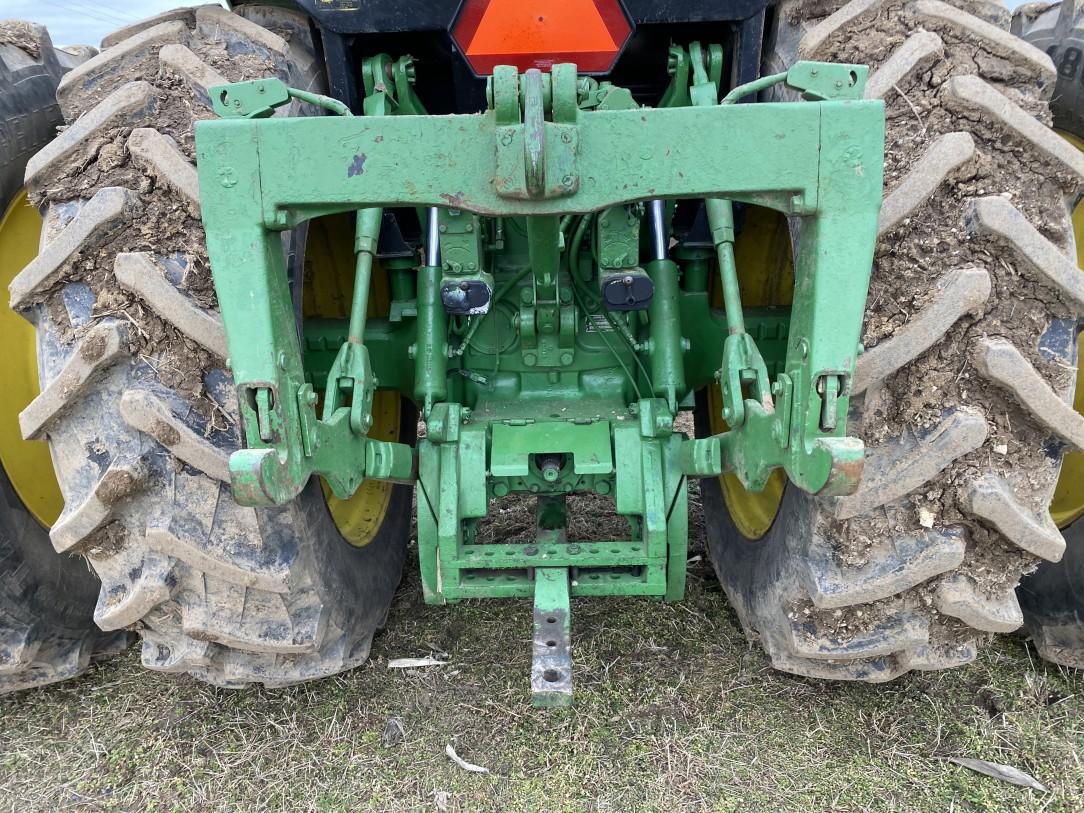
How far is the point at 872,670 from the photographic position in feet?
5.82

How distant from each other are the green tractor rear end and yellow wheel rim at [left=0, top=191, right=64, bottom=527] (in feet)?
1.84

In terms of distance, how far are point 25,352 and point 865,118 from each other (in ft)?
6.81

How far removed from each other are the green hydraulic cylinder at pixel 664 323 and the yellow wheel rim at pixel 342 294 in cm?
82

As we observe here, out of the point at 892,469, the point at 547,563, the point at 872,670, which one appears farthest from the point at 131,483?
the point at 872,670

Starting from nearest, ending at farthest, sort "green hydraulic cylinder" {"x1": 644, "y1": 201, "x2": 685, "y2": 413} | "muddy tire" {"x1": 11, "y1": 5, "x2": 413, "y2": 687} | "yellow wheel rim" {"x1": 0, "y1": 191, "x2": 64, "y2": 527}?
"muddy tire" {"x1": 11, "y1": 5, "x2": 413, "y2": 687} < "green hydraulic cylinder" {"x1": 644, "y1": 201, "x2": 685, "y2": 413} < "yellow wheel rim" {"x1": 0, "y1": 191, "x2": 64, "y2": 527}

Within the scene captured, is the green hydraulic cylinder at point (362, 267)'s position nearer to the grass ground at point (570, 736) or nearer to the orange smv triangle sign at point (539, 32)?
the orange smv triangle sign at point (539, 32)

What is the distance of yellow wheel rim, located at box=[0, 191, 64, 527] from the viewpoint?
6.86 feet

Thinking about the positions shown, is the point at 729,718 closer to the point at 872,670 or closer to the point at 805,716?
the point at 805,716

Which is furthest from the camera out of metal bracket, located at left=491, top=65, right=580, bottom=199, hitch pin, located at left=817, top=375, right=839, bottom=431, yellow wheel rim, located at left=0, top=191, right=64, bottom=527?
yellow wheel rim, located at left=0, top=191, right=64, bottom=527

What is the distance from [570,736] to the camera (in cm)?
197

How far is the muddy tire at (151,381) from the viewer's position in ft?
4.83

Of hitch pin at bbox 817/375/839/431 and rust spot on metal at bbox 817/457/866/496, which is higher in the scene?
hitch pin at bbox 817/375/839/431

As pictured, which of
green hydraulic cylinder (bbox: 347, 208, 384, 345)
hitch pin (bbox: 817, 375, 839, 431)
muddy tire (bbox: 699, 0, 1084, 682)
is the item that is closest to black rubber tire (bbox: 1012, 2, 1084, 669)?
muddy tire (bbox: 699, 0, 1084, 682)

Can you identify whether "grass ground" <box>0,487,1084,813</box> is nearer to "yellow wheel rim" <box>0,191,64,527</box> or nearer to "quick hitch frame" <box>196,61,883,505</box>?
"yellow wheel rim" <box>0,191,64,527</box>
